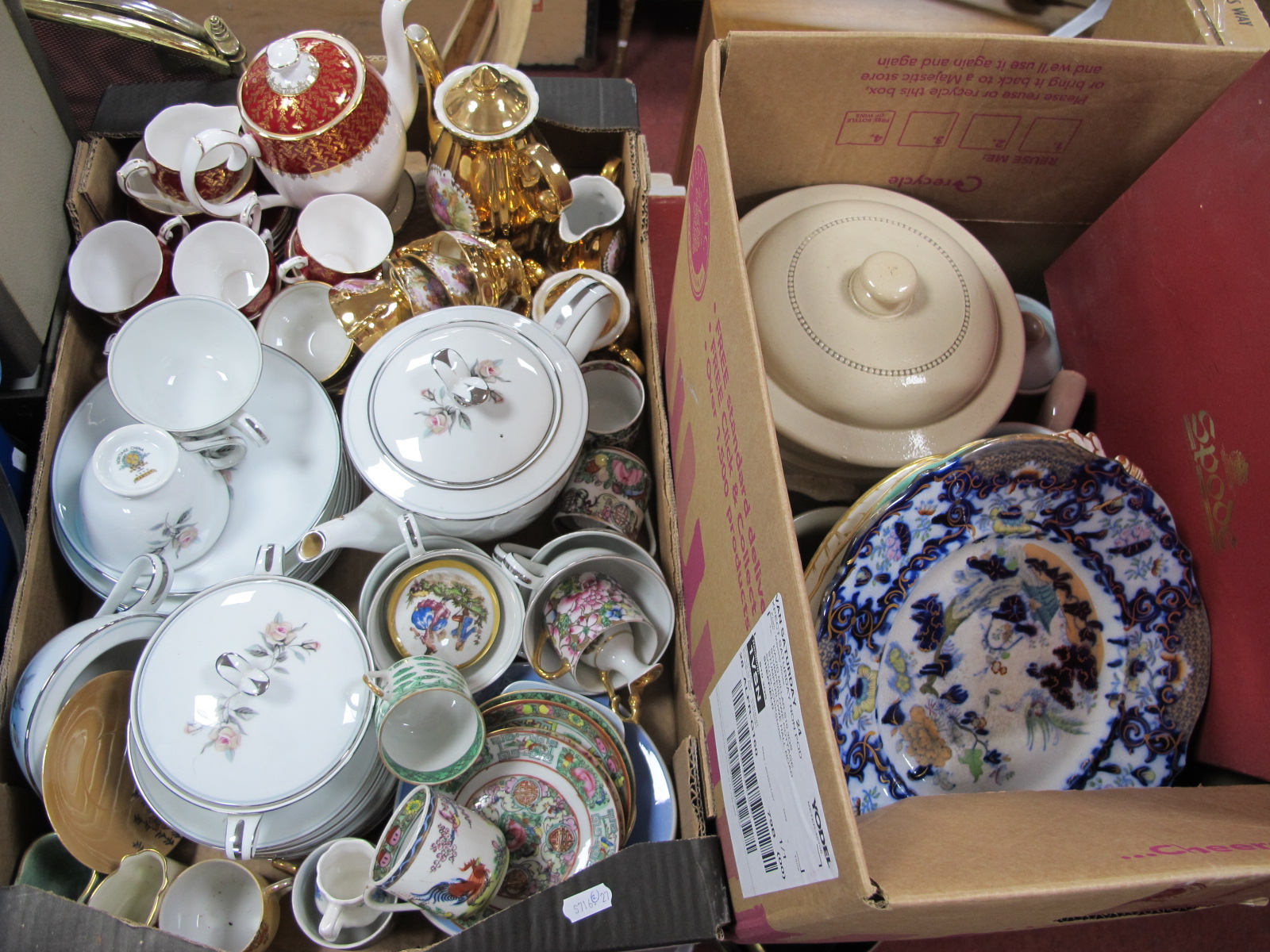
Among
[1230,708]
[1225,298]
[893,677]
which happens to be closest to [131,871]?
[893,677]

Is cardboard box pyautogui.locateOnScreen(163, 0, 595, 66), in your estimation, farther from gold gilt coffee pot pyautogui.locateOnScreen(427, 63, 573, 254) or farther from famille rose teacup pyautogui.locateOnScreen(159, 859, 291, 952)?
famille rose teacup pyautogui.locateOnScreen(159, 859, 291, 952)

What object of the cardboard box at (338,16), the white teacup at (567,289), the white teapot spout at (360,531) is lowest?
the white teapot spout at (360,531)

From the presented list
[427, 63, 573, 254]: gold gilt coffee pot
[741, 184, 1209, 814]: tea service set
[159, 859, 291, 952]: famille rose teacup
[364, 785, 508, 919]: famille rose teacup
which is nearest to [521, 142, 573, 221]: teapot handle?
[427, 63, 573, 254]: gold gilt coffee pot

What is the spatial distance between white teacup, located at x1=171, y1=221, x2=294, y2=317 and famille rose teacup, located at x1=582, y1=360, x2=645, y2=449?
1.10ft

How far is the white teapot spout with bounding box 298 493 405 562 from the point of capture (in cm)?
61

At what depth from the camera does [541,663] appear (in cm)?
69

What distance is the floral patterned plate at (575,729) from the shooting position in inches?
25.7

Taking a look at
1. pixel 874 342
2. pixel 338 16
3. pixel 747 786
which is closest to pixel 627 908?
pixel 747 786

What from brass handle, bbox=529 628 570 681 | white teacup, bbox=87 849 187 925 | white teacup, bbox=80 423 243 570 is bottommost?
white teacup, bbox=87 849 187 925

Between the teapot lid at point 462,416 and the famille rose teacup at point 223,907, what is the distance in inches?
13.8

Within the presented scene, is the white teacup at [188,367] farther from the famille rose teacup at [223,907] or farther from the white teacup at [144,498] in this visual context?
the famille rose teacup at [223,907]

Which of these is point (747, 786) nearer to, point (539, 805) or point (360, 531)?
point (539, 805)

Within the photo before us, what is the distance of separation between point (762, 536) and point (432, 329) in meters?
0.37

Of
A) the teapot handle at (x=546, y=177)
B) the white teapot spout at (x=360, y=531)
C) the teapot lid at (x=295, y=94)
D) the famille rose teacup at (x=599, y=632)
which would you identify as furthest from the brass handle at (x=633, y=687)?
the teapot lid at (x=295, y=94)
